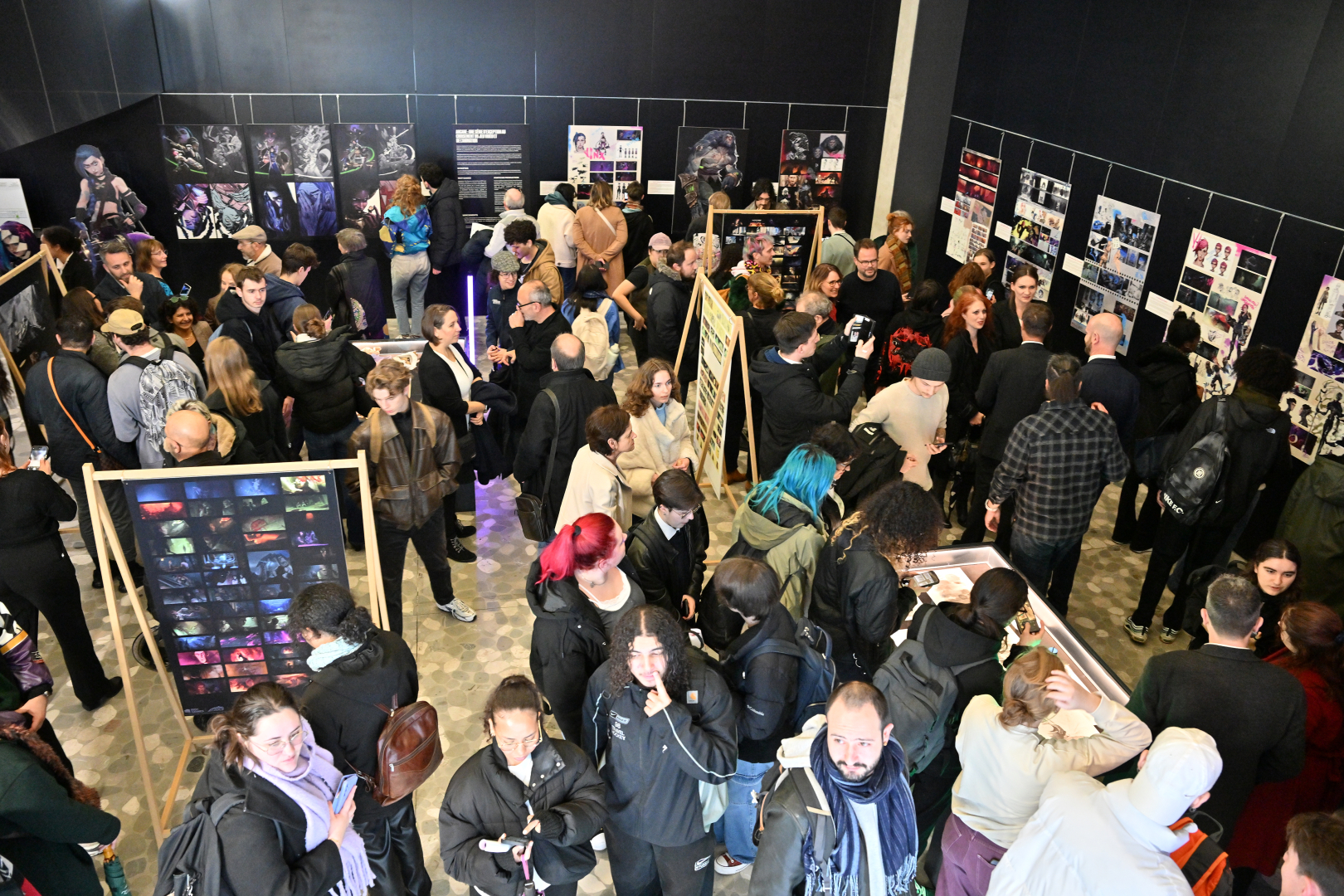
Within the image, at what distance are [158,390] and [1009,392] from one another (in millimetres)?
4859

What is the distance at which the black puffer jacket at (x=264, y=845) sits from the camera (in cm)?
246

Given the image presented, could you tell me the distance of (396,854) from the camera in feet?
11.3

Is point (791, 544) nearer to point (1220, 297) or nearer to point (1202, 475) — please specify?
point (1202, 475)

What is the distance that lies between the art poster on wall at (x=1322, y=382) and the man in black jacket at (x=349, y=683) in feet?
17.1

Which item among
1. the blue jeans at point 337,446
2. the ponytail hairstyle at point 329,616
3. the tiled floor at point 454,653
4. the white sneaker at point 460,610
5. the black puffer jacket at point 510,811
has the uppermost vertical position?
the ponytail hairstyle at point 329,616

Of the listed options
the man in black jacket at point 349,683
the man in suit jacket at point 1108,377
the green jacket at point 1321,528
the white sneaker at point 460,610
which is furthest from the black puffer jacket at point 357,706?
the green jacket at point 1321,528

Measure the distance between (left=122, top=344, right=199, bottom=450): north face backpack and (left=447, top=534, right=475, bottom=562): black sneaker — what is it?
1835mm

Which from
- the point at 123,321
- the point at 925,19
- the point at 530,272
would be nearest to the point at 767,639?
the point at 123,321

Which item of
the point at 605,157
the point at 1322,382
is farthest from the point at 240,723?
the point at 605,157

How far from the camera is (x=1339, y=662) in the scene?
10.7 ft

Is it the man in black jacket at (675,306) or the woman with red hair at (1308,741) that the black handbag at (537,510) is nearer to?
the man in black jacket at (675,306)

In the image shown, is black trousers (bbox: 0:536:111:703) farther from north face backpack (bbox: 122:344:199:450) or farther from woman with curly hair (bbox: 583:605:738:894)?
woman with curly hair (bbox: 583:605:738:894)

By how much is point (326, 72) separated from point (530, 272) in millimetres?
3891

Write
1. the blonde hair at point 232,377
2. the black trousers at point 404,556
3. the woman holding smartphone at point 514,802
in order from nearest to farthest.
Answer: the woman holding smartphone at point 514,802 → the black trousers at point 404,556 → the blonde hair at point 232,377
